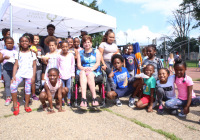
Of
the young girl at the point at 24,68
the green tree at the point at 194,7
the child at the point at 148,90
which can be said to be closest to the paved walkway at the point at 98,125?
the child at the point at 148,90

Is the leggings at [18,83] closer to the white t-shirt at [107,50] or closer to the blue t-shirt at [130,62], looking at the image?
the white t-shirt at [107,50]

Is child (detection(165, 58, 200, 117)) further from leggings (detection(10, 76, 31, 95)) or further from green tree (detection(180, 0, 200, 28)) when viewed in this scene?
green tree (detection(180, 0, 200, 28))

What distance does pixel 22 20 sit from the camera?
7461 millimetres

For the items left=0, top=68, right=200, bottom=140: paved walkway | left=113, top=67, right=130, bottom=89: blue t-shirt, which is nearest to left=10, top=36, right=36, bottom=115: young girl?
left=0, top=68, right=200, bottom=140: paved walkway

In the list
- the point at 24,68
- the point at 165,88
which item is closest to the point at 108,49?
the point at 165,88

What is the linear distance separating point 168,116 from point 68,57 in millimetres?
2454

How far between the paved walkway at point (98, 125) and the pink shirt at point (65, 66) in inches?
29.9

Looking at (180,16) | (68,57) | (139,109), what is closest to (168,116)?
(139,109)

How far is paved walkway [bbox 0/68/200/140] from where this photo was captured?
7.16 feet

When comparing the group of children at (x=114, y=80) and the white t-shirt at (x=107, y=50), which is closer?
the group of children at (x=114, y=80)

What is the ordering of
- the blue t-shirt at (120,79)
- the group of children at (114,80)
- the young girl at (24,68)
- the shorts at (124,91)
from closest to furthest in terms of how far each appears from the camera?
the group of children at (114,80) < the young girl at (24,68) < the shorts at (124,91) < the blue t-shirt at (120,79)

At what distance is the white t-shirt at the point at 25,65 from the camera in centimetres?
314

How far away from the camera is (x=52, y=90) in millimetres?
3113

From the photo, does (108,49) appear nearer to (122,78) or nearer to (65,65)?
(122,78)
